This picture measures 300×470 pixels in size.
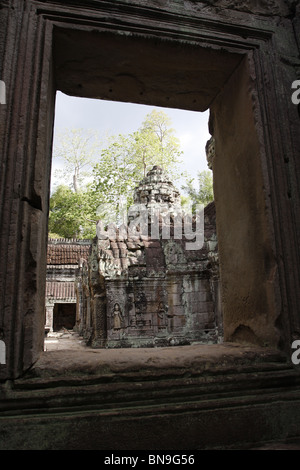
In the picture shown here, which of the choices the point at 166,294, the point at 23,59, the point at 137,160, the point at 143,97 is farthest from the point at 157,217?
the point at 137,160

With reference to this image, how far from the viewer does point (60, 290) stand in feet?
66.5

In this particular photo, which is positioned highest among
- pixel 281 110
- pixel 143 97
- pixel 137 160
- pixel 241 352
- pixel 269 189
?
pixel 137 160

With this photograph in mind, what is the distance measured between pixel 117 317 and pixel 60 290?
11.4 meters

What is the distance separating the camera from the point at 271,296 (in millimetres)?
1861

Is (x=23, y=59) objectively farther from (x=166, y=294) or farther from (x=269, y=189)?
(x=166, y=294)

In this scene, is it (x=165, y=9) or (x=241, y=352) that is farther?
(x=165, y=9)

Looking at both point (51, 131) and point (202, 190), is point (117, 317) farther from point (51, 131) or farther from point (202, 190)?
point (202, 190)

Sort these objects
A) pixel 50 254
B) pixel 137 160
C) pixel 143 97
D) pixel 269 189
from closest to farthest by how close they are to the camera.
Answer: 1. pixel 269 189
2. pixel 143 97
3. pixel 50 254
4. pixel 137 160

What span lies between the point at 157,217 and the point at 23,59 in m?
10.6
